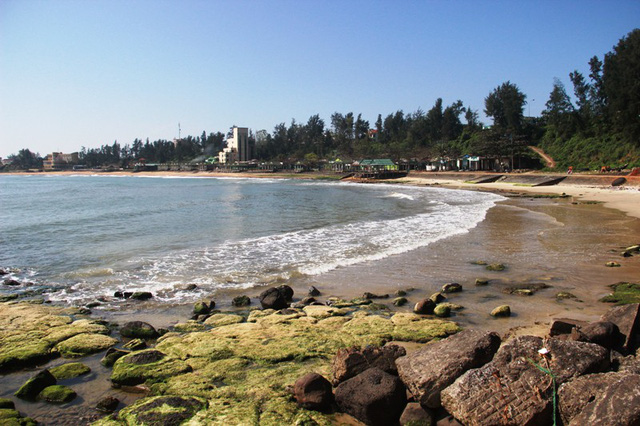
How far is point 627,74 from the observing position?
52375 millimetres

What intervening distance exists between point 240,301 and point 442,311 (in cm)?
498

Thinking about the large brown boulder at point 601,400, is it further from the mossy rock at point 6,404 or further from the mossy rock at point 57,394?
the mossy rock at point 6,404

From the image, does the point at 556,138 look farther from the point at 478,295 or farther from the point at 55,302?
the point at 55,302

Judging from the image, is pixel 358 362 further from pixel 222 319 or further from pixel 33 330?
pixel 33 330

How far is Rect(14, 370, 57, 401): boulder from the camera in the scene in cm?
637

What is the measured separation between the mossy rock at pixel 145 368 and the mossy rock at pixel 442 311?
17.5ft

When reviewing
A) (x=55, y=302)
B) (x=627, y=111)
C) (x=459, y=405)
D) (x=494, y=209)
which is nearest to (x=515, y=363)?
(x=459, y=405)

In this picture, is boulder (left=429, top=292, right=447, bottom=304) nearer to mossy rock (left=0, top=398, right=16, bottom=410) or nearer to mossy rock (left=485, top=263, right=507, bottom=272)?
mossy rock (left=485, top=263, right=507, bottom=272)

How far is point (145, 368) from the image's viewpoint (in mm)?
→ 6965

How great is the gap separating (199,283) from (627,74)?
200 ft

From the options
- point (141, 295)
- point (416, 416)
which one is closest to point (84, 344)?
point (141, 295)

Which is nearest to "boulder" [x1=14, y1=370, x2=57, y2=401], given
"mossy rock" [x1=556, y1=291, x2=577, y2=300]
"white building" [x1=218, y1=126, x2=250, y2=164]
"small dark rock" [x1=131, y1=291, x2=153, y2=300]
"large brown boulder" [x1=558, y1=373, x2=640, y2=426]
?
"small dark rock" [x1=131, y1=291, x2=153, y2=300]

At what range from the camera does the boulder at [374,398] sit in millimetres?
5340

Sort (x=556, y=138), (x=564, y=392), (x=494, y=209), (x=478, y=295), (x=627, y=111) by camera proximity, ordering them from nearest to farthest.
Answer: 1. (x=564, y=392)
2. (x=478, y=295)
3. (x=494, y=209)
4. (x=627, y=111)
5. (x=556, y=138)
